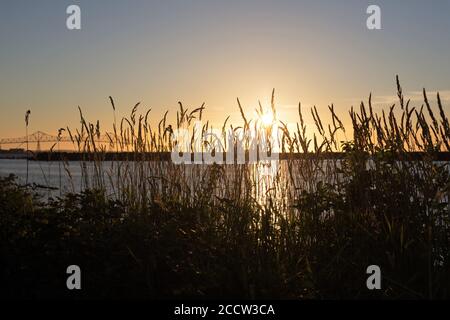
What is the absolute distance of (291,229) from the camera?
4969mm

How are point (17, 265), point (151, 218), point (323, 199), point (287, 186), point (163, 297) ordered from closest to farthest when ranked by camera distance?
point (163, 297) < point (17, 265) < point (323, 199) < point (151, 218) < point (287, 186)

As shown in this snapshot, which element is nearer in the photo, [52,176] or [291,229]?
[291,229]

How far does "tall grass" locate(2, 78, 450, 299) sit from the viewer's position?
13.4 ft

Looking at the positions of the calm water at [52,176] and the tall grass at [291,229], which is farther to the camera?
the calm water at [52,176]

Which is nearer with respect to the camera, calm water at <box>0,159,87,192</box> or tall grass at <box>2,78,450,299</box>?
tall grass at <box>2,78,450,299</box>

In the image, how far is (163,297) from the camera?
401cm

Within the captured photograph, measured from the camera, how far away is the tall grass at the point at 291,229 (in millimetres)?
4078

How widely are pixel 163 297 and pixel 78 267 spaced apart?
725mm

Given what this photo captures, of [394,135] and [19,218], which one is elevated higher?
[394,135]

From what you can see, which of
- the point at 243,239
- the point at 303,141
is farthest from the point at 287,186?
the point at 243,239

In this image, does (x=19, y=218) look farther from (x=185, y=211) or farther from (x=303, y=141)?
(x=303, y=141)
